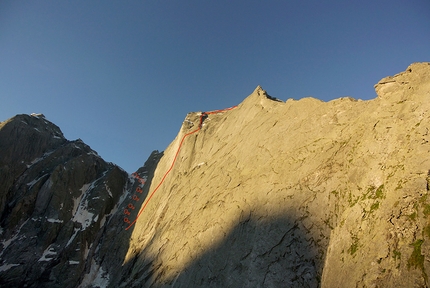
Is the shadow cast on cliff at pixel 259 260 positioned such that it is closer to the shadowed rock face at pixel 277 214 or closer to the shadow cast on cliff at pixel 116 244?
the shadowed rock face at pixel 277 214

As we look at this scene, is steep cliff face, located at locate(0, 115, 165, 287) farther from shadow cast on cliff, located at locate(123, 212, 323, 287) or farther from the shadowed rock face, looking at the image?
shadow cast on cliff, located at locate(123, 212, 323, 287)

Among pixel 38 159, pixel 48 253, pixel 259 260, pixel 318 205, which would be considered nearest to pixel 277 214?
pixel 318 205

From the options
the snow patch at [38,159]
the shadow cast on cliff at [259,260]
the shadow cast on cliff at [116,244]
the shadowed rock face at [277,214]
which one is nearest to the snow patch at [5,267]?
the shadowed rock face at [277,214]

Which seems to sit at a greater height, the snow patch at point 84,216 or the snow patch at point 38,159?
the snow patch at point 38,159

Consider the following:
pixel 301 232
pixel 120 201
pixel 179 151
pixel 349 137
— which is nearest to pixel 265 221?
pixel 301 232

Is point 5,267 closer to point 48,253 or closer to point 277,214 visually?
point 48,253

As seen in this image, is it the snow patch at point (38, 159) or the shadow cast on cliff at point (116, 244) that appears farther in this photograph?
the snow patch at point (38, 159)

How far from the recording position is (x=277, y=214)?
63.1 ft

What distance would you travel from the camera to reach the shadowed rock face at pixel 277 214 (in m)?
A: 13.3

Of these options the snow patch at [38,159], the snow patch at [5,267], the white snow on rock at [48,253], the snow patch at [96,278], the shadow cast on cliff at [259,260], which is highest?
the snow patch at [38,159]

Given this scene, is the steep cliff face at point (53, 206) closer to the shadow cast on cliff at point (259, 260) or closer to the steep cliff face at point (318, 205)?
the steep cliff face at point (318, 205)

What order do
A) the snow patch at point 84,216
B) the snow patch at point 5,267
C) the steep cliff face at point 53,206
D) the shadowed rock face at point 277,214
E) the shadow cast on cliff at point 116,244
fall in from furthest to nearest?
the snow patch at point 84,216
the steep cliff face at point 53,206
the snow patch at point 5,267
the shadow cast on cliff at point 116,244
the shadowed rock face at point 277,214

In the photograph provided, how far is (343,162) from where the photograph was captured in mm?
18312

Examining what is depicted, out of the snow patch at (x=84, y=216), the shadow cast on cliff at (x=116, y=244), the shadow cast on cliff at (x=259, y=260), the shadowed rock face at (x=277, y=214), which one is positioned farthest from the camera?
the snow patch at (x=84, y=216)
